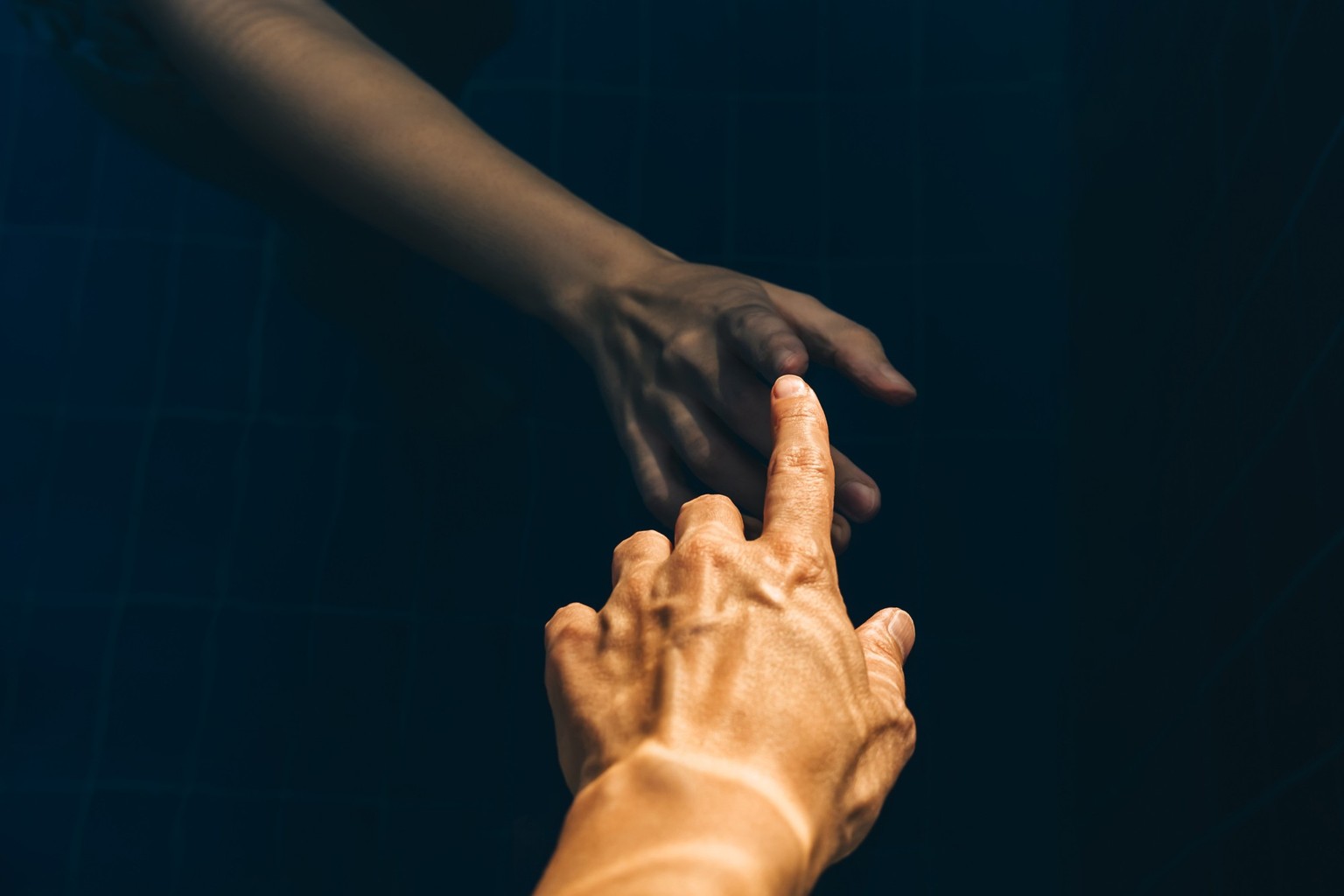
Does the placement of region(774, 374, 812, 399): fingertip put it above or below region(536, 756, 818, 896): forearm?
above

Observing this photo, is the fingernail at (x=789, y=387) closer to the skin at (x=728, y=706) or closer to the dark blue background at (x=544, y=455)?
the skin at (x=728, y=706)

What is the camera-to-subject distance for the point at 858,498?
34.2 inches

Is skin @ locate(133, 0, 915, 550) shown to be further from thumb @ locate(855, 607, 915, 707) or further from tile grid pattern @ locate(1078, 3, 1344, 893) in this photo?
tile grid pattern @ locate(1078, 3, 1344, 893)

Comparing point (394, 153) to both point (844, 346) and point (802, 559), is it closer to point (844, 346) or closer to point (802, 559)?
point (844, 346)

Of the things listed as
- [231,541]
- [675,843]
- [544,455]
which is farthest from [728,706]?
[231,541]

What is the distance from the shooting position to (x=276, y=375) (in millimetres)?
1505

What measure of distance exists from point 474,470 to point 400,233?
1.40 ft

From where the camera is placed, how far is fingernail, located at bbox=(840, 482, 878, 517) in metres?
0.87

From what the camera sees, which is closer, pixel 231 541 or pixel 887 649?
pixel 887 649

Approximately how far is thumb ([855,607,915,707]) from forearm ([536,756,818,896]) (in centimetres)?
14

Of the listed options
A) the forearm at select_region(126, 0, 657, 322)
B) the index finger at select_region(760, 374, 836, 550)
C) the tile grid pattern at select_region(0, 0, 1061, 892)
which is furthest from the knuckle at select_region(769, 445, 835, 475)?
the tile grid pattern at select_region(0, 0, 1061, 892)

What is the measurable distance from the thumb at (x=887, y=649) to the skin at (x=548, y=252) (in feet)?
0.36

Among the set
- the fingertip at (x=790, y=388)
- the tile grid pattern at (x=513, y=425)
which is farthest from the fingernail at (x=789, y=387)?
the tile grid pattern at (x=513, y=425)

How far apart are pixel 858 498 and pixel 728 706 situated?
31 centimetres
